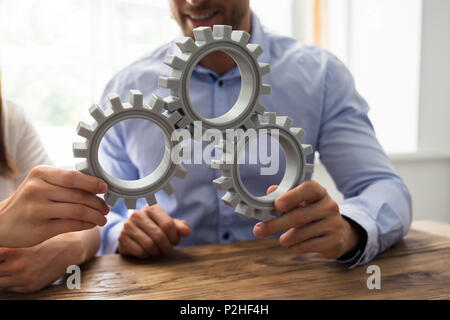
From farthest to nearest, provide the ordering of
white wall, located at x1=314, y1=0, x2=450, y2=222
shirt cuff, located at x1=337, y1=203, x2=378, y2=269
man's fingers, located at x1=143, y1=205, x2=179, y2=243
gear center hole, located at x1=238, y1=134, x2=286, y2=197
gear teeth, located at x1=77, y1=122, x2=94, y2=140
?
1. white wall, located at x1=314, y1=0, x2=450, y2=222
2. gear center hole, located at x1=238, y1=134, x2=286, y2=197
3. man's fingers, located at x1=143, y1=205, x2=179, y2=243
4. shirt cuff, located at x1=337, y1=203, x2=378, y2=269
5. gear teeth, located at x1=77, y1=122, x2=94, y2=140

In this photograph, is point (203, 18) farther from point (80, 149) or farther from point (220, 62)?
point (80, 149)

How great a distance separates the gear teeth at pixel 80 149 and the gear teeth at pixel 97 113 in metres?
0.04

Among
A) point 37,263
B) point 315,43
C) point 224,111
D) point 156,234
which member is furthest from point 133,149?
point 315,43

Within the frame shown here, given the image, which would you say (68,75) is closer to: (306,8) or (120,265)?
(306,8)

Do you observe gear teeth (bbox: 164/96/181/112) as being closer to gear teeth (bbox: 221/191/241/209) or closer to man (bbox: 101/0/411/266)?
gear teeth (bbox: 221/191/241/209)

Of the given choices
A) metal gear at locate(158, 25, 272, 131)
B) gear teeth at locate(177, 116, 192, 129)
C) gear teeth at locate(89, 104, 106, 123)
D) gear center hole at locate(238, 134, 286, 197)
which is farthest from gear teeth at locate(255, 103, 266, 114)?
gear center hole at locate(238, 134, 286, 197)

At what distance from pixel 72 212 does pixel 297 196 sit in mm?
366

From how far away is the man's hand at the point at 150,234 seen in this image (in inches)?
35.6

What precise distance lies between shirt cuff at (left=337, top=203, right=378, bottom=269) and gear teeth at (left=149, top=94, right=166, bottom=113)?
50 cm

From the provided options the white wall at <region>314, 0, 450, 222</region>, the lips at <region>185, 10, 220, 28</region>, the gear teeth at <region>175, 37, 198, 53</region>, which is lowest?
the white wall at <region>314, 0, 450, 222</region>

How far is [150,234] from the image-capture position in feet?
3.01

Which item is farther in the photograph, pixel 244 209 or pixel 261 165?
pixel 261 165

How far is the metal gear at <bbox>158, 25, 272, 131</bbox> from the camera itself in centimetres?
61

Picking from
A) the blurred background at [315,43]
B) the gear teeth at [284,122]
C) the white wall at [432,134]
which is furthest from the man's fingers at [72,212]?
the white wall at [432,134]
